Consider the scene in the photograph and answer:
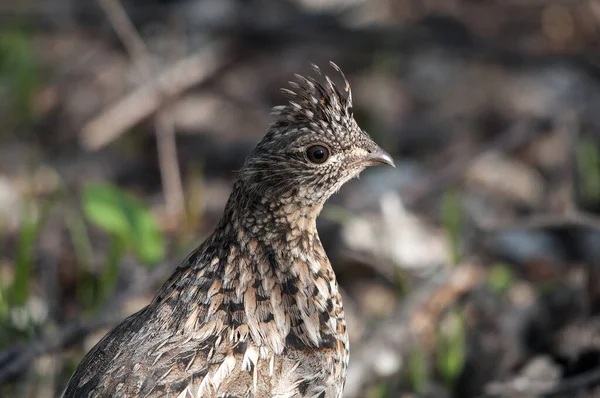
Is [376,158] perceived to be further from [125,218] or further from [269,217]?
[125,218]

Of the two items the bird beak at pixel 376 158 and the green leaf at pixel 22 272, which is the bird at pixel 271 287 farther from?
the green leaf at pixel 22 272

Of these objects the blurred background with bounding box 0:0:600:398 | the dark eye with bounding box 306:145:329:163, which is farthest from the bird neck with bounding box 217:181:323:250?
the blurred background with bounding box 0:0:600:398

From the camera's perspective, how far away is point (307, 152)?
4.38 metres

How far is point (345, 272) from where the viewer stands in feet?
23.5

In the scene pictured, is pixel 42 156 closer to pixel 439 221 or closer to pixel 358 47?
pixel 358 47

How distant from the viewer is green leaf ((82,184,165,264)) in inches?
244

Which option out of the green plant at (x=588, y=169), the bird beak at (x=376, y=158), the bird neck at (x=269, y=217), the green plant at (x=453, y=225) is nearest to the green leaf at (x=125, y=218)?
the bird neck at (x=269, y=217)

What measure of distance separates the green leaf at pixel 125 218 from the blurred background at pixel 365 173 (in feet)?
0.05

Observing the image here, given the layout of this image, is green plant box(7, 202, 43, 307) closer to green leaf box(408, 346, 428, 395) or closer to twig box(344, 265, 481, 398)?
twig box(344, 265, 481, 398)

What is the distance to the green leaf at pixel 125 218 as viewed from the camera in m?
6.20

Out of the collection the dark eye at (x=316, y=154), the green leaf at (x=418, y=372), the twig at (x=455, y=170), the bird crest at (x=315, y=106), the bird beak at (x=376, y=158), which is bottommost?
the green leaf at (x=418, y=372)

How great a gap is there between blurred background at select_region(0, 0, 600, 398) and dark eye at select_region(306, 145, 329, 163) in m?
1.76

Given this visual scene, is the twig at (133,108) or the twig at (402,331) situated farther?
the twig at (133,108)

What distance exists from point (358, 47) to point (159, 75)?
2.09m
